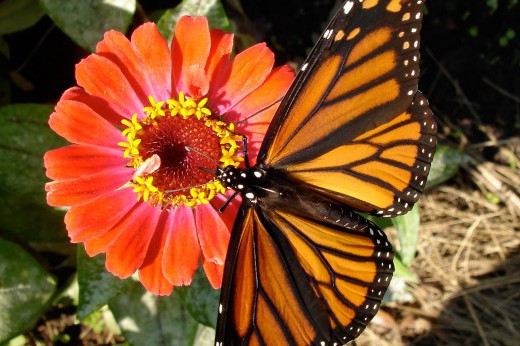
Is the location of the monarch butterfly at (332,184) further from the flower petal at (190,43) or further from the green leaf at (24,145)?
the green leaf at (24,145)

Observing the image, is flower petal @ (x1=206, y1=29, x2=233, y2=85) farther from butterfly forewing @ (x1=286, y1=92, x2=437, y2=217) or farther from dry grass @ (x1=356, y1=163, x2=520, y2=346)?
dry grass @ (x1=356, y1=163, x2=520, y2=346)

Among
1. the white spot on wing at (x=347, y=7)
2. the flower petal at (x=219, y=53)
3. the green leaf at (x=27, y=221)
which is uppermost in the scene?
the white spot on wing at (x=347, y=7)

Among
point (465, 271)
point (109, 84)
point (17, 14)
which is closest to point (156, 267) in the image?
point (109, 84)

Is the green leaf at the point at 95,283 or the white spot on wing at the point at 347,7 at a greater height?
the white spot on wing at the point at 347,7

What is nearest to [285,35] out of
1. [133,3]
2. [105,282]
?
[133,3]

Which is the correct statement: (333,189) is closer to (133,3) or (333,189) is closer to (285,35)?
(133,3)

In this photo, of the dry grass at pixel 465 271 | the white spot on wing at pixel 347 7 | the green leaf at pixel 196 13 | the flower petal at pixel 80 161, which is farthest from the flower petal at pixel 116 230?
the dry grass at pixel 465 271

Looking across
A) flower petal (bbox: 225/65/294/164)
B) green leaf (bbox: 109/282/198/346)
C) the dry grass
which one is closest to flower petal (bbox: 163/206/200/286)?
flower petal (bbox: 225/65/294/164)
